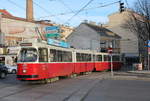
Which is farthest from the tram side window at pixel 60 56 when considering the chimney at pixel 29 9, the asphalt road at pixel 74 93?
the chimney at pixel 29 9

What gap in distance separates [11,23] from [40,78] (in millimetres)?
34348

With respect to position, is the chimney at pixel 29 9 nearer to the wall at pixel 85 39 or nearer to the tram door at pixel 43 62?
the wall at pixel 85 39

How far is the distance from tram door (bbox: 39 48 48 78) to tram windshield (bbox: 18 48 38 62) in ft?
1.44

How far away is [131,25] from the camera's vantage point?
36062 mm

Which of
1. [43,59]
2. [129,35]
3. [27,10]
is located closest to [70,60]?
[43,59]

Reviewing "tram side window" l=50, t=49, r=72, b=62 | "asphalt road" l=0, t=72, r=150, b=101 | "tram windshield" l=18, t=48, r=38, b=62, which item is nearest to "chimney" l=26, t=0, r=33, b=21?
"tram side window" l=50, t=49, r=72, b=62

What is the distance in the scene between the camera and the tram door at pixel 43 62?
619 inches

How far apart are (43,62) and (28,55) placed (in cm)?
110

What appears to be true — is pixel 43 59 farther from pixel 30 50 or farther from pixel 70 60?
pixel 70 60

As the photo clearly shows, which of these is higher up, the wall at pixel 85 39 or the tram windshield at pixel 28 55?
the wall at pixel 85 39

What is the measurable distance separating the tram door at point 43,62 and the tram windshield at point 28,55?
0.44m

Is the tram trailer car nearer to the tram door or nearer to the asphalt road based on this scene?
the tram door

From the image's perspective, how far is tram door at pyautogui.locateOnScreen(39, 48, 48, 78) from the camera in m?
15.7

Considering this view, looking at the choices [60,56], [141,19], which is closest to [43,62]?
[60,56]
